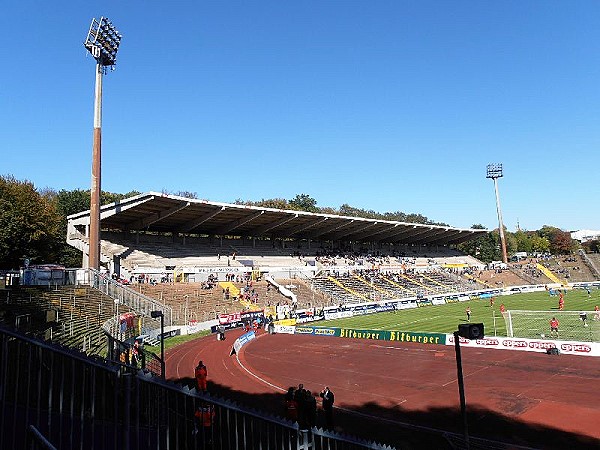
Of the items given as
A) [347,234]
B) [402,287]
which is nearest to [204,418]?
[402,287]

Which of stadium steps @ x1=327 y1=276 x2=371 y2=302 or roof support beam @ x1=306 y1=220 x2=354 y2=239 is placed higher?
roof support beam @ x1=306 y1=220 x2=354 y2=239

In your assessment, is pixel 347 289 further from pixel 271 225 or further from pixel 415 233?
pixel 415 233

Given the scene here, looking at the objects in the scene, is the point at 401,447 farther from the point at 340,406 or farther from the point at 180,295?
the point at 180,295

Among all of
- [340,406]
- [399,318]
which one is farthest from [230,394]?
[399,318]

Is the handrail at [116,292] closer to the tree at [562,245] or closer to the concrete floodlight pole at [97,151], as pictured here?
the concrete floodlight pole at [97,151]

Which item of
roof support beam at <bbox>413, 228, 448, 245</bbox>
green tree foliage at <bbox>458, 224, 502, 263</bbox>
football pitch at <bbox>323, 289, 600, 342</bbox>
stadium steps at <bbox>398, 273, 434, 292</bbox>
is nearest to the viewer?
football pitch at <bbox>323, 289, 600, 342</bbox>

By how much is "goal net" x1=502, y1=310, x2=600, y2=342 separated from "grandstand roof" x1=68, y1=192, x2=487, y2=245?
110 ft

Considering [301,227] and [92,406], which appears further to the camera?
[301,227]

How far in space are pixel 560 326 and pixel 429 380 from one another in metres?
16.4

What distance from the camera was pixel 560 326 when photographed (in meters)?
31.5

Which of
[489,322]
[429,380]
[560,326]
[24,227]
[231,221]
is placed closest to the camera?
[429,380]

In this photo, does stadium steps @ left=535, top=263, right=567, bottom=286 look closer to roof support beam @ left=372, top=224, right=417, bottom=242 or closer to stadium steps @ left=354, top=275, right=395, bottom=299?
roof support beam @ left=372, top=224, right=417, bottom=242

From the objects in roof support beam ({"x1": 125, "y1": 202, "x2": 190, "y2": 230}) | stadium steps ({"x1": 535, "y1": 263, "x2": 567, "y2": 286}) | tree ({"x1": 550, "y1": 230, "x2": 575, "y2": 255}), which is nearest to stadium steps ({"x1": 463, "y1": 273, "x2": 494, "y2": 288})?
stadium steps ({"x1": 535, "y1": 263, "x2": 567, "y2": 286})

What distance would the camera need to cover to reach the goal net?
91.1 ft
